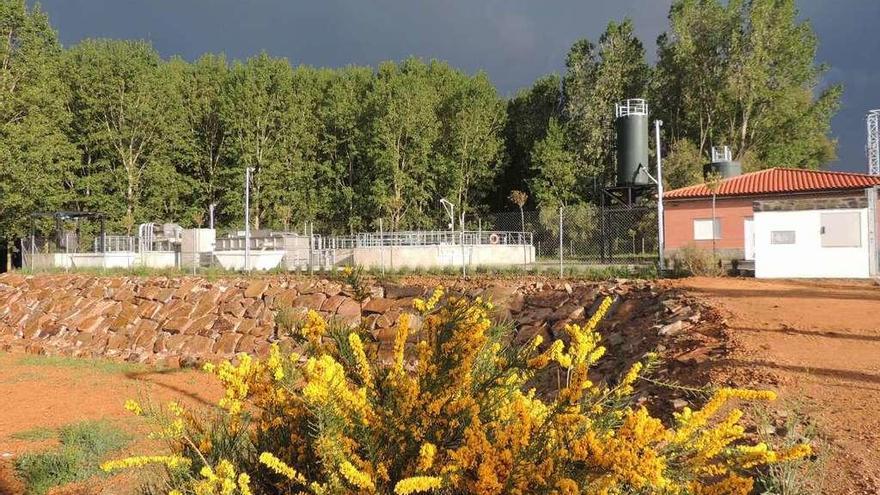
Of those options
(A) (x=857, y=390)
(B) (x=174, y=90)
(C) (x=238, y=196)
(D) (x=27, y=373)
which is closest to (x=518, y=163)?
(C) (x=238, y=196)

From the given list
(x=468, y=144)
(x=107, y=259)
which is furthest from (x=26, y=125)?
(x=468, y=144)

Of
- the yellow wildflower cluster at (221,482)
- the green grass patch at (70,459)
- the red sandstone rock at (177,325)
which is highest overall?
the yellow wildflower cluster at (221,482)

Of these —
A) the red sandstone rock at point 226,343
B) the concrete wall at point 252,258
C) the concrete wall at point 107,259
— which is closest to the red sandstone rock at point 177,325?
the red sandstone rock at point 226,343

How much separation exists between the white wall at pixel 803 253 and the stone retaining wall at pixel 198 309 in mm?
4164

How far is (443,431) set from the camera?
2.29m

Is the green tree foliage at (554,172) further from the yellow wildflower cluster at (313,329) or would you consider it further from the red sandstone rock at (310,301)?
the yellow wildflower cluster at (313,329)

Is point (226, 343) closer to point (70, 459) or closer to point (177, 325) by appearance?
point (177, 325)

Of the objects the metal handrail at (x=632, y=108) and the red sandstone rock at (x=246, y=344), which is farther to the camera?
the metal handrail at (x=632, y=108)

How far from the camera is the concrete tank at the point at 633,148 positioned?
3522cm

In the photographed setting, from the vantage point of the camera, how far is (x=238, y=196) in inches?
1572

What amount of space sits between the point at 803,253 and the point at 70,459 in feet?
53.1

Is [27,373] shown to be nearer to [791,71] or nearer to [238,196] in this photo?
[238,196]

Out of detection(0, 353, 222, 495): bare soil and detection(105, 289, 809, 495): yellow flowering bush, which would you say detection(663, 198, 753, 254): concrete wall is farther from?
detection(105, 289, 809, 495): yellow flowering bush

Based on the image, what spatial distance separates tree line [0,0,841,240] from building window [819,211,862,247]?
20.7 m
